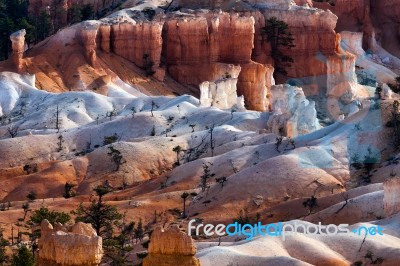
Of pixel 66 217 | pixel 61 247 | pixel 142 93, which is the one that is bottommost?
pixel 142 93

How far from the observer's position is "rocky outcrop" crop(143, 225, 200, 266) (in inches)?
1633

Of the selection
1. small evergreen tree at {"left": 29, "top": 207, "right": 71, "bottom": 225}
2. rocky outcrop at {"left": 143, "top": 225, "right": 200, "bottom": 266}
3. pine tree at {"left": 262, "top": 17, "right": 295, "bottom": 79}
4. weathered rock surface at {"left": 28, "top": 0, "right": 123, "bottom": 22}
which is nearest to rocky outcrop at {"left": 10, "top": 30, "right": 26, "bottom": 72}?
pine tree at {"left": 262, "top": 17, "right": 295, "bottom": 79}

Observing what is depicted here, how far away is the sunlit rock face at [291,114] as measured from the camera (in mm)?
103250

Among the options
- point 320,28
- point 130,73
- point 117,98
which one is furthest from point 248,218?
point 320,28

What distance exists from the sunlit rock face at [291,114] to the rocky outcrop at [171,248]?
6057cm

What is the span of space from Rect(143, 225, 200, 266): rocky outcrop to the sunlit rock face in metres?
60.6

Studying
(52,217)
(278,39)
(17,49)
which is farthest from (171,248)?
(278,39)

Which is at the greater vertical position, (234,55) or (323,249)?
(323,249)

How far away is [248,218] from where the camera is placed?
263ft

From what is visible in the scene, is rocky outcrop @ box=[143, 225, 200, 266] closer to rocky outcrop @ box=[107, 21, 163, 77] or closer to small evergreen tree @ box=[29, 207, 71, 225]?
small evergreen tree @ box=[29, 207, 71, 225]

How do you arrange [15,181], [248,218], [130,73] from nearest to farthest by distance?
[248,218]
[15,181]
[130,73]

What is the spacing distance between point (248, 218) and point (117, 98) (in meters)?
41.0

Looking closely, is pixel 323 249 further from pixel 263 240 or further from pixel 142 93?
pixel 142 93

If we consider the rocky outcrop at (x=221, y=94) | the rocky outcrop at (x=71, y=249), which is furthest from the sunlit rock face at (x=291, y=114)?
the rocky outcrop at (x=71, y=249)
